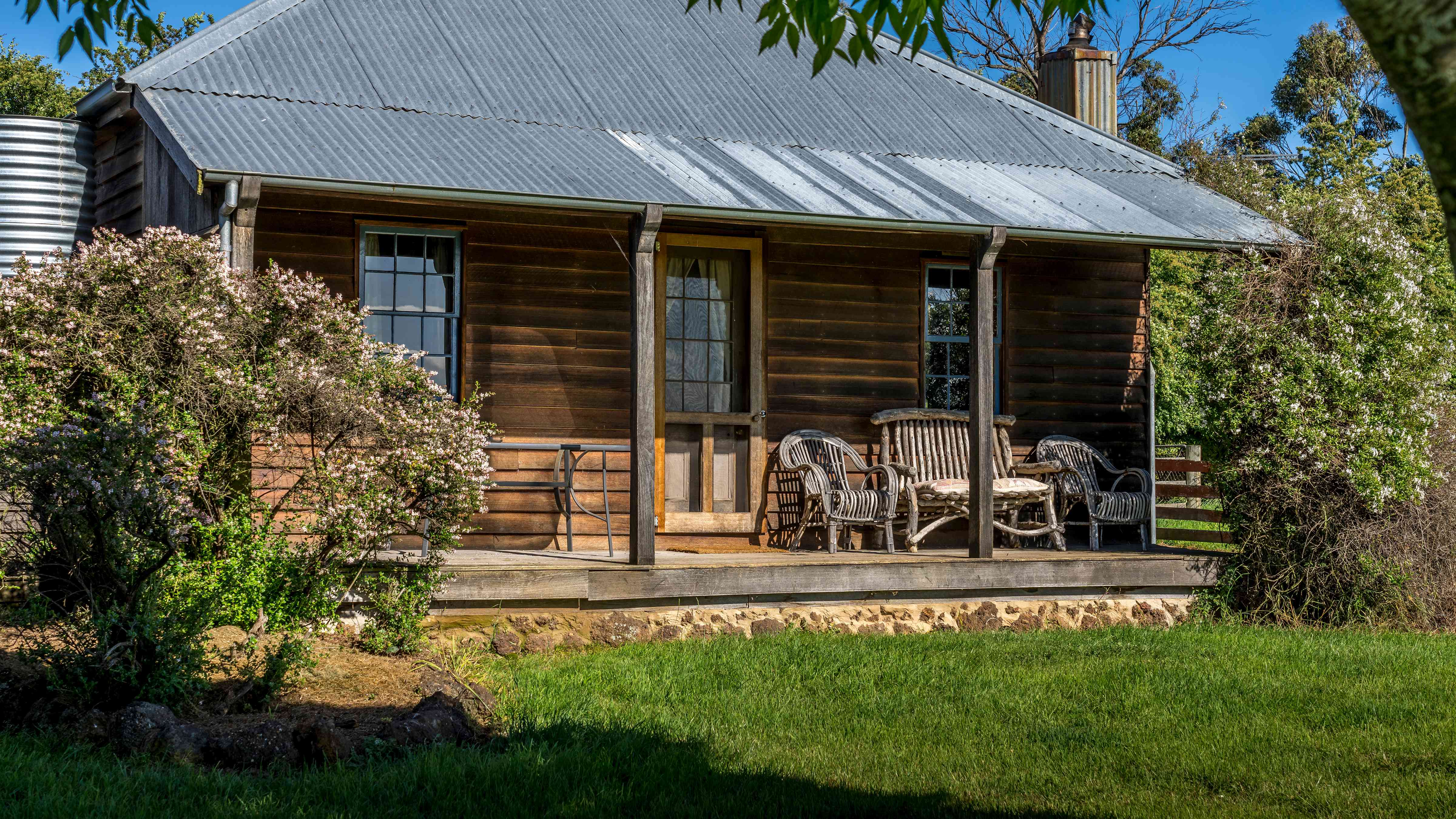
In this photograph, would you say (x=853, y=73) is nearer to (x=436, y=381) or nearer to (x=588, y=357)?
(x=588, y=357)

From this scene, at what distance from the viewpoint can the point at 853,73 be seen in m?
12.1

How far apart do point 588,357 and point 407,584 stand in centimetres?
309

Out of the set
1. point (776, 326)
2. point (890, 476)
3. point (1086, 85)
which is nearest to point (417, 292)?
point (776, 326)

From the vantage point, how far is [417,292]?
31.7 ft

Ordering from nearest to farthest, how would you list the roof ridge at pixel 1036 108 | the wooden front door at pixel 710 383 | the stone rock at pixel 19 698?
1. the stone rock at pixel 19 698
2. the wooden front door at pixel 710 383
3. the roof ridge at pixel 1036 108

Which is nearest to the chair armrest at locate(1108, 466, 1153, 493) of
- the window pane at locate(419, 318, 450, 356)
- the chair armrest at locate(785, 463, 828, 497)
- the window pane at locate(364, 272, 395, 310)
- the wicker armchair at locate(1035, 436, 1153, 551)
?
the wicker armchair at locate(1035, 436, 1153, 551)

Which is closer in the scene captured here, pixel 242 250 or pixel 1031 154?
pixel 242 250

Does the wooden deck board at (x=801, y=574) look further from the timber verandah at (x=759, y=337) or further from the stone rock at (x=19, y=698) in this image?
the stone rock at (x=19, y=698)

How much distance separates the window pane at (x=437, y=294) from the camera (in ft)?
31.7

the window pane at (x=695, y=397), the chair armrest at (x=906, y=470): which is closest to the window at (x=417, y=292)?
the window pane at (x=695, y=397)

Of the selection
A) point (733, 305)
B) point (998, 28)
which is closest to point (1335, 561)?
point (733, 305)

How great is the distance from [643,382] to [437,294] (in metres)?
2.47

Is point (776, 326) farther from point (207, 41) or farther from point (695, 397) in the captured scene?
point (207, 41)

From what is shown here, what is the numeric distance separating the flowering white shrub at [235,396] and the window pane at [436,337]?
2.50m
